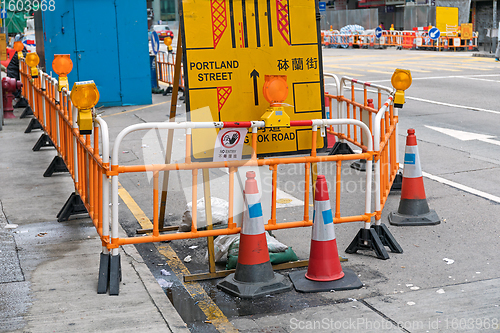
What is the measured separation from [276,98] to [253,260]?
1.38 meters

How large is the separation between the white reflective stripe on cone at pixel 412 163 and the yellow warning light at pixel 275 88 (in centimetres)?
210

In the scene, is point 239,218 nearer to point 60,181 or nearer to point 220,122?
point 220,122

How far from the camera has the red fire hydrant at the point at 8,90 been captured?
13953mm

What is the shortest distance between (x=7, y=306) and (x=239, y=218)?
210 centimetres

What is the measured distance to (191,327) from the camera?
434 cm

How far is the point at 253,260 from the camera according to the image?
4.84m

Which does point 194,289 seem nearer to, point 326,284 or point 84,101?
point 326,284

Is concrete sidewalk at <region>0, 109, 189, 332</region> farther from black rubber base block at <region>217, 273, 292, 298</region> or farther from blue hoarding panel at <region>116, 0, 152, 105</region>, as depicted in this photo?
blue hoarding panel at <region>116, 0, 152, 105</region>

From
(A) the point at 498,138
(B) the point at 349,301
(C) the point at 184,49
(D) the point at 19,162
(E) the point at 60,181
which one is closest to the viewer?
(B) the point at 349,301

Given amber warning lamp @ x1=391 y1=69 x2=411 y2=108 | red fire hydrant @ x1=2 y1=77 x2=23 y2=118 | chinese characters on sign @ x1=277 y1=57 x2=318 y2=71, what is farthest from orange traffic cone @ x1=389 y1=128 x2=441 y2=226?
red fire hydrant @ x1=2 y1=77 x2=23 y2=118

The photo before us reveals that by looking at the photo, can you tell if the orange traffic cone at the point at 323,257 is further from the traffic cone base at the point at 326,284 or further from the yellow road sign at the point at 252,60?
the yellow road sign at the point at 252,60

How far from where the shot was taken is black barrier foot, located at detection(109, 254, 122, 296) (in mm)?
4750

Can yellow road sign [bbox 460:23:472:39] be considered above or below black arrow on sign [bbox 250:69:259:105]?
above

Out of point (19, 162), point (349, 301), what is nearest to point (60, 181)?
point (19, 162)
